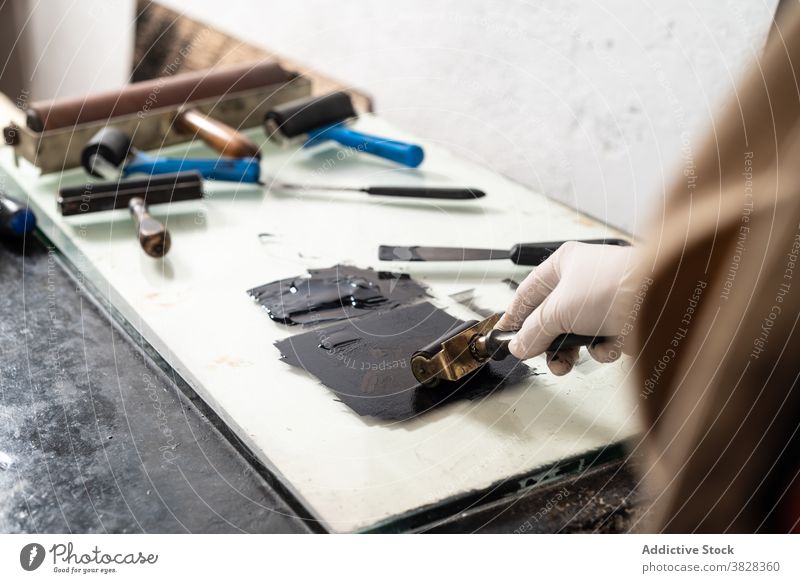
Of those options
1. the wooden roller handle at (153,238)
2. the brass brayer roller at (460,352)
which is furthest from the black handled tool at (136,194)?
the brass brayer roller at (460,352)

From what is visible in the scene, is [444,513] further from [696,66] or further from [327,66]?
[327,66]

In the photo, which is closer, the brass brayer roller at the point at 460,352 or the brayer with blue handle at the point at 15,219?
the brass brayer roller at the point at 460,352

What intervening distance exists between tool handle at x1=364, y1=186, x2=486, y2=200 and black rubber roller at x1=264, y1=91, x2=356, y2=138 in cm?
16

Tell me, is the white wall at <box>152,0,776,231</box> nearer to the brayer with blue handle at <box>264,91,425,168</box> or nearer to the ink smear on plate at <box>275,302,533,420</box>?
the brayer with blue handle at <box>264,91,425,168</box>

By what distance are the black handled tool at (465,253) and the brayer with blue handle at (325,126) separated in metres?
0.23

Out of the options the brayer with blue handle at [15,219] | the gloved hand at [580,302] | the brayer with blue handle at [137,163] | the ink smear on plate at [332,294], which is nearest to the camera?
the gloved hand at [580,302]

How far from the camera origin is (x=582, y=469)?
64 cm

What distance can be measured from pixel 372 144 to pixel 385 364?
0.46m

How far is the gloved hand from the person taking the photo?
25.2 inches

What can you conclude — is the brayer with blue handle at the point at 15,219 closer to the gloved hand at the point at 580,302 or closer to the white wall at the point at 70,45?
the gloved hand at the point at 580,302

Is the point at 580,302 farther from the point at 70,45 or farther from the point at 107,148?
the point at 70,45

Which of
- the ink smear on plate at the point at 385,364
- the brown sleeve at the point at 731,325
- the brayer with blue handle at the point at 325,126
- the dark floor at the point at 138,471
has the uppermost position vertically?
the brown sleeve at the point at 731,325

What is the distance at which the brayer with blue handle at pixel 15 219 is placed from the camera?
0.92 metres
